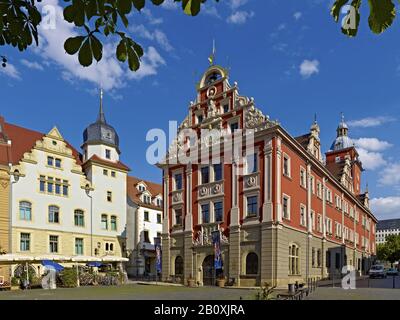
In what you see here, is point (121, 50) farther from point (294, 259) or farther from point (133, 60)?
point (294, 259)

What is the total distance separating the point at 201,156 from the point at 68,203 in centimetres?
1693

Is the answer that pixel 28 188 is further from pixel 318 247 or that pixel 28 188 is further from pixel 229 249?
pixel 318 247

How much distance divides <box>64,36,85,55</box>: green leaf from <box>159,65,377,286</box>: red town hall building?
28818 millimetres

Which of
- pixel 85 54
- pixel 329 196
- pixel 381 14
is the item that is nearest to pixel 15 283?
pixel 329 196

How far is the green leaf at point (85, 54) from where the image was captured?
3129 millimetres

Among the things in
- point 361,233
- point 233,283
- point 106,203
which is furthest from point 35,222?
point 361,233

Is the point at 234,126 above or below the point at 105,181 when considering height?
above

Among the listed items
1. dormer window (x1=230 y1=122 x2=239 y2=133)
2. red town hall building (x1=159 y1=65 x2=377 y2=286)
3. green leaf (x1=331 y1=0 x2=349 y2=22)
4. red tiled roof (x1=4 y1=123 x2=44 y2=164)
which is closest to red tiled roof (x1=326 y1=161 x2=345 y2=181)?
red town hall building (x1=159 y1=65 x2=377 y2=286)

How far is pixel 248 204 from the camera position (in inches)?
1304

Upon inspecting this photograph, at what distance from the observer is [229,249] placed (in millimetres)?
33312

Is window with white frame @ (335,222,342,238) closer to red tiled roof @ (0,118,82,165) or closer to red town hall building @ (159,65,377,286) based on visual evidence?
red town hall building @ (159,65,377,286)

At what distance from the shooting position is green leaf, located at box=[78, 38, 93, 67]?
3.13m

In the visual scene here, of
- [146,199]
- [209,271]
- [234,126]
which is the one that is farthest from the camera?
[146,199]

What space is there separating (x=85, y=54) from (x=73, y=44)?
114 millimetres
